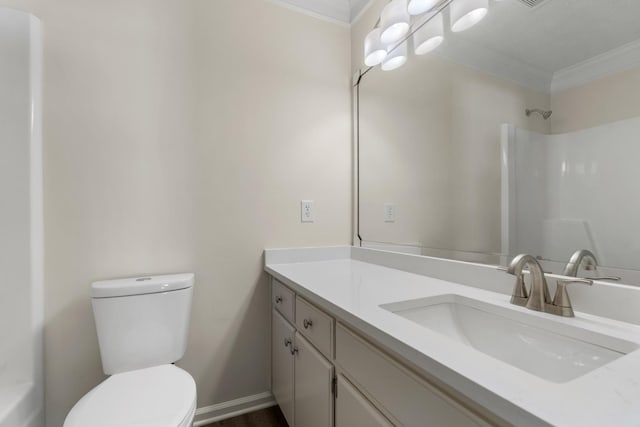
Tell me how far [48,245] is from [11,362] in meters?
0.45

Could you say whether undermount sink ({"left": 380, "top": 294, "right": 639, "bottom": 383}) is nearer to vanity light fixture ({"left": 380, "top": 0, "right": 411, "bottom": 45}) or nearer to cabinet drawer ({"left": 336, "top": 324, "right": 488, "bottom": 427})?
cabinet drawer ({"left": 336, "top": 324, "right": 488, "bottom": 427})

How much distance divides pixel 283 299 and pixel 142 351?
617 mm

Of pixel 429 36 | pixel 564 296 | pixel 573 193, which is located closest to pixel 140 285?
pixel 564 296

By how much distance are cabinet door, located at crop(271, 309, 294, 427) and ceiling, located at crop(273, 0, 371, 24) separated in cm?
177

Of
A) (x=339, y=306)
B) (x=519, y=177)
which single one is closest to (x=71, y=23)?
(x=339, y=306)

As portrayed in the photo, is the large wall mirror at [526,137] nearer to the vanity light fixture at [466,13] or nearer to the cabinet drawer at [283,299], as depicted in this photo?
the vanity light fixture at [466,13]

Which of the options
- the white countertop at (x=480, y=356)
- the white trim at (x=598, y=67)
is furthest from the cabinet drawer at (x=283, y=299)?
the white trim at (x=598, y=67)

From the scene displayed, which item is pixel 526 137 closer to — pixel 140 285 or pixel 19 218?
pixel 140 285

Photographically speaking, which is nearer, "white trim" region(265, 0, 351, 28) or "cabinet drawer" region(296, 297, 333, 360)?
"cabinet drawer" region(296, 297, 333, 360)

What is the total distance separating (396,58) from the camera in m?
1.49

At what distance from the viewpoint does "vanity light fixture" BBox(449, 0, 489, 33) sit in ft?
3.49

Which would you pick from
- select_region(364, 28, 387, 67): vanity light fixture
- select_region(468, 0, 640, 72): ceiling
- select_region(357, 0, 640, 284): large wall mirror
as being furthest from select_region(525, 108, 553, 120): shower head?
select_region(364, 28, 387, 67): vanity light fixture

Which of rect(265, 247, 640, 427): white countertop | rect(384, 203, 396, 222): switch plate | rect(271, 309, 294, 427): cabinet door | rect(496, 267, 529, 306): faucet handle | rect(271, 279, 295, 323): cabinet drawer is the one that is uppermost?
rect(384, 203, 396, 222): switch plate

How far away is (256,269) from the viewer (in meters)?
1.57
